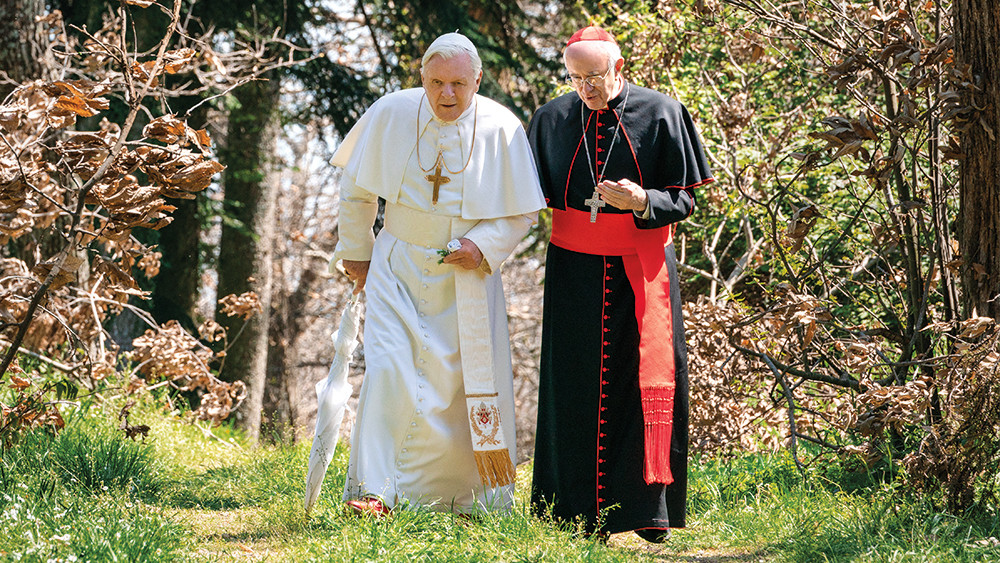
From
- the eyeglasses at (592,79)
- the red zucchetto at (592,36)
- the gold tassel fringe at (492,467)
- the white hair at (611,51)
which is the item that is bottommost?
the gold tassel fringe at (492,467)

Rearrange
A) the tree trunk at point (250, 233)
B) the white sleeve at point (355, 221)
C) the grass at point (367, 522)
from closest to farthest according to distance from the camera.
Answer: the grass at point (367, 522) → the white sleeve at point (355, 221) → the tree trunk at point (250, 233)

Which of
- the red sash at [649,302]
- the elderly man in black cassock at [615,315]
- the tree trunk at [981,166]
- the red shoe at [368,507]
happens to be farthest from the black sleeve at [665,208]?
the red shoe at [368,507]

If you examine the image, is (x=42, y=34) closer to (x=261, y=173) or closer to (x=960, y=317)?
(x=261, y=173)

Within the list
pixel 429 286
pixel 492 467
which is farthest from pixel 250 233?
pixel 492 467

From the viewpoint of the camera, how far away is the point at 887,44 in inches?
176

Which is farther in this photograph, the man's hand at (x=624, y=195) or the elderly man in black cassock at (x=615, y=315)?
the elderly man in black cassock at (x=615, y=315)

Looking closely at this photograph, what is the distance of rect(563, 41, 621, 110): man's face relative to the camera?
13.9 ft

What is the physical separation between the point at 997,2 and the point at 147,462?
15.0 ft

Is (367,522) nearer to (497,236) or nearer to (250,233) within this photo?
(497,236)

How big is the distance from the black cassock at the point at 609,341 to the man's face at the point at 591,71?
0.09 metres

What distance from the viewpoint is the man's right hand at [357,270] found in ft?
15.4

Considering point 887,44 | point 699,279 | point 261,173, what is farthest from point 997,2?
point 261,173

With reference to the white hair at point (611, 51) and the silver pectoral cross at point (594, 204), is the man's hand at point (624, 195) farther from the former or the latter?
the white hair at point (611, 51)

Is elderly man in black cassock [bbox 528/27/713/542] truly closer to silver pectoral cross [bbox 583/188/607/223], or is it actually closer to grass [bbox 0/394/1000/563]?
silver pectoral cross [bbox 583/188/607/223]
